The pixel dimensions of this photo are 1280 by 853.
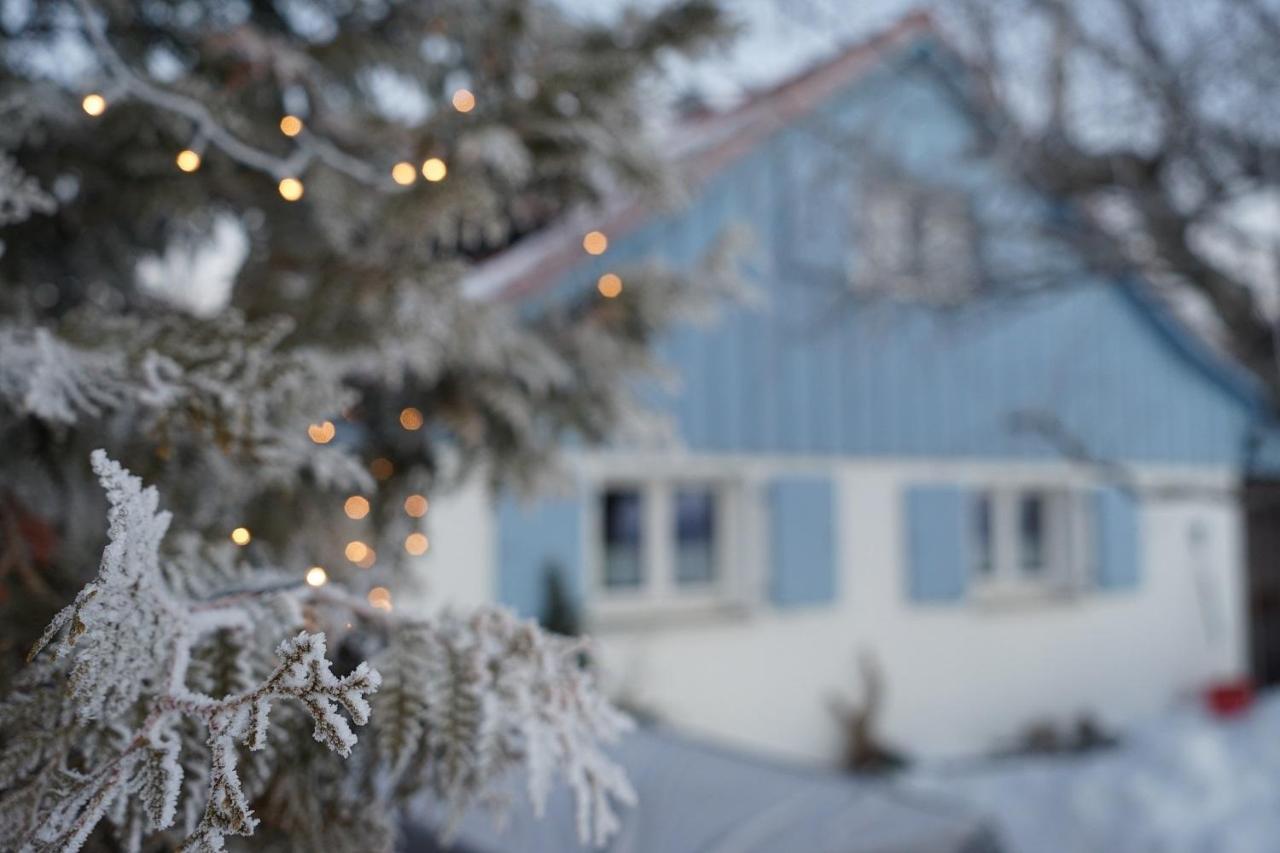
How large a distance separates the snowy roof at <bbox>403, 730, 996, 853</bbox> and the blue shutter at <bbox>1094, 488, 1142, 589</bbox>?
22.7 feet

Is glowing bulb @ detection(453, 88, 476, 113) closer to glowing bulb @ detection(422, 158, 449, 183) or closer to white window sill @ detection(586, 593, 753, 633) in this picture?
glowing bulb @ detection(422, 158, 449, 183)

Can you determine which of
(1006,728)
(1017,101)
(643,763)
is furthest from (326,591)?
(1006,728)

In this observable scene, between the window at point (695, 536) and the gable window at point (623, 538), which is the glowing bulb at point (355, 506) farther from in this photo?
the window at point (695, 536)

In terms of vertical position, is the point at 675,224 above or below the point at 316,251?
above

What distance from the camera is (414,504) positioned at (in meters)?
3.06

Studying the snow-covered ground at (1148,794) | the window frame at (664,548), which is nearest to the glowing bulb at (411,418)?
the snow-covered ground at (1148,794)

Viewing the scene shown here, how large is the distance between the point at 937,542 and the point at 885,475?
2.00ft

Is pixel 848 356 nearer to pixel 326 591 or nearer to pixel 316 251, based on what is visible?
pixel 316 251

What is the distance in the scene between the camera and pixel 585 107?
2.46m

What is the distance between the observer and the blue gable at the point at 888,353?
5754 millimetres

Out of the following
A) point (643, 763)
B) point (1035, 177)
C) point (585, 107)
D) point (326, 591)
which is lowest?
point (643, 763)

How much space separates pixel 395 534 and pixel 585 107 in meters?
1.24

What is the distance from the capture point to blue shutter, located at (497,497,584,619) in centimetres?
589

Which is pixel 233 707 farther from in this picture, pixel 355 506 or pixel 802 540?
pixel 802 540
